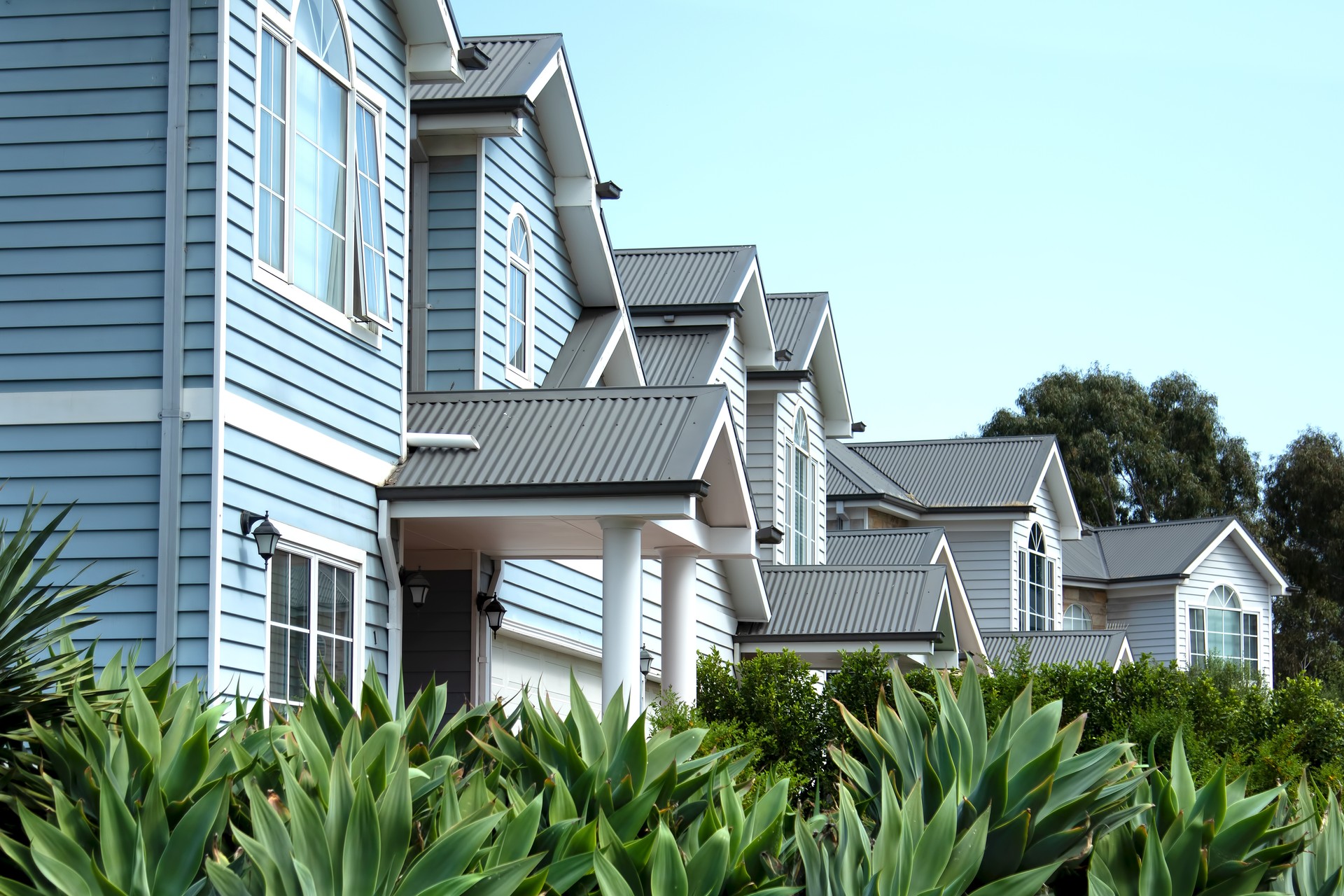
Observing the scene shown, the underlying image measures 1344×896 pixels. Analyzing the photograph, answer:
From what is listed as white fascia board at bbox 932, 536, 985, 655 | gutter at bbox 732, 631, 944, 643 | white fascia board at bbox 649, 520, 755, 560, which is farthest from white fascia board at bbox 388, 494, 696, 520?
white fascia board at bbox 932, 536, 985, 655

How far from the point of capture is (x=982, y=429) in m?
64.9

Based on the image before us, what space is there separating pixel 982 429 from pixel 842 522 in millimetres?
34070

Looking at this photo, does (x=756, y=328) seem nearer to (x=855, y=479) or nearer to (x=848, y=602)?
(x=848, y=602)

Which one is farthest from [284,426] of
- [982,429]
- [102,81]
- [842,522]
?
[982,429]

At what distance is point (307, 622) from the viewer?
1067 centimetres

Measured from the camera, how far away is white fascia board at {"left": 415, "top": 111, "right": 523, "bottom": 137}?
44.8ft

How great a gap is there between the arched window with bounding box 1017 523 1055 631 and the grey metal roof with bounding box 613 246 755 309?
616 inches

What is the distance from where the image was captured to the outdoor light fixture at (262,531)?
385 inches

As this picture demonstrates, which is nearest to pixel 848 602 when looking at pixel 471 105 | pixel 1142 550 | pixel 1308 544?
pixel 471 105

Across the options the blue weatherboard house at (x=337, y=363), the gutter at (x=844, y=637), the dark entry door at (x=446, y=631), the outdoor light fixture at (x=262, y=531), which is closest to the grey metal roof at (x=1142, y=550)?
the gutter at (x=844, y=637)

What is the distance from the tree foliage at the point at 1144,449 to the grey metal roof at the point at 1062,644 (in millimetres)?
29779

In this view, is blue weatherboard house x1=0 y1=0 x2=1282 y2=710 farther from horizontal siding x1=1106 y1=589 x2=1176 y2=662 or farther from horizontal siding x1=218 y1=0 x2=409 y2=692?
horizontal siding x1=1106 y1=589 x2=1176 y2=662

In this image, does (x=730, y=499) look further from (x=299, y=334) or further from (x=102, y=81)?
(x=102, y=81)

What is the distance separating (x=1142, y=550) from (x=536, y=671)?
29195 mm
